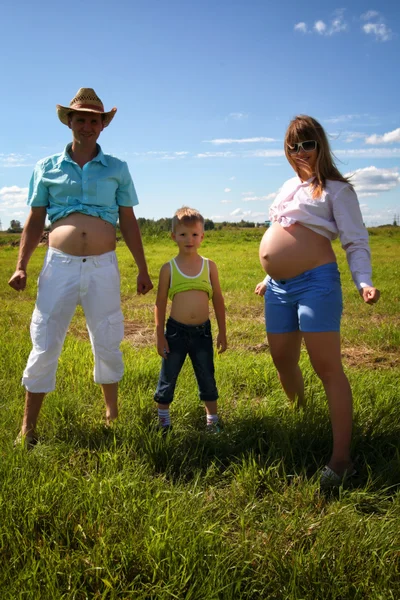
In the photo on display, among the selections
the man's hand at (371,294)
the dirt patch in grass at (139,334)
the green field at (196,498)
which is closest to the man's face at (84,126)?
the green field at (196,498)

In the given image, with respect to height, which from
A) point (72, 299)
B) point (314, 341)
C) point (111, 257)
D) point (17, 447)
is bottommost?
point (17, 447)

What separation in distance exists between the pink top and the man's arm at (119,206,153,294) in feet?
3.43

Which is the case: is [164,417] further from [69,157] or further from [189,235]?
[69,157]

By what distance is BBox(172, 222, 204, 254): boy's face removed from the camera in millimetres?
3371

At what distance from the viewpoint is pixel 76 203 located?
11.0 feet

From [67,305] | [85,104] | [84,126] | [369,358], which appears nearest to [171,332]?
[67,305]

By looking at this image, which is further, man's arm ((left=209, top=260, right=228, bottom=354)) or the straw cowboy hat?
man's arm ((left=209, top=260, right=228, bottom=354))

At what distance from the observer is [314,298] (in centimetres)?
294

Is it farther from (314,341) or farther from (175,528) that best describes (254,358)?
(175,528)

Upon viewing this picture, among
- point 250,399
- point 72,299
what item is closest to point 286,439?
point 250,399

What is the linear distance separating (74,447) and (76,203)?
1.54 m

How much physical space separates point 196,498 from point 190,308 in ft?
4.06

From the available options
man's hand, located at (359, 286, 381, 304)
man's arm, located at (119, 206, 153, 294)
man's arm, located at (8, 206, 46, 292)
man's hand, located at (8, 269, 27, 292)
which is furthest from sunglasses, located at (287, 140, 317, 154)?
man's hand, located at (8, 269, 27, 292)

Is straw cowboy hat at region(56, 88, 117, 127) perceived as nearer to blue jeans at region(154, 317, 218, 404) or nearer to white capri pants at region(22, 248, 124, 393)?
white capri pants at region(22, 248, 124, 393)
